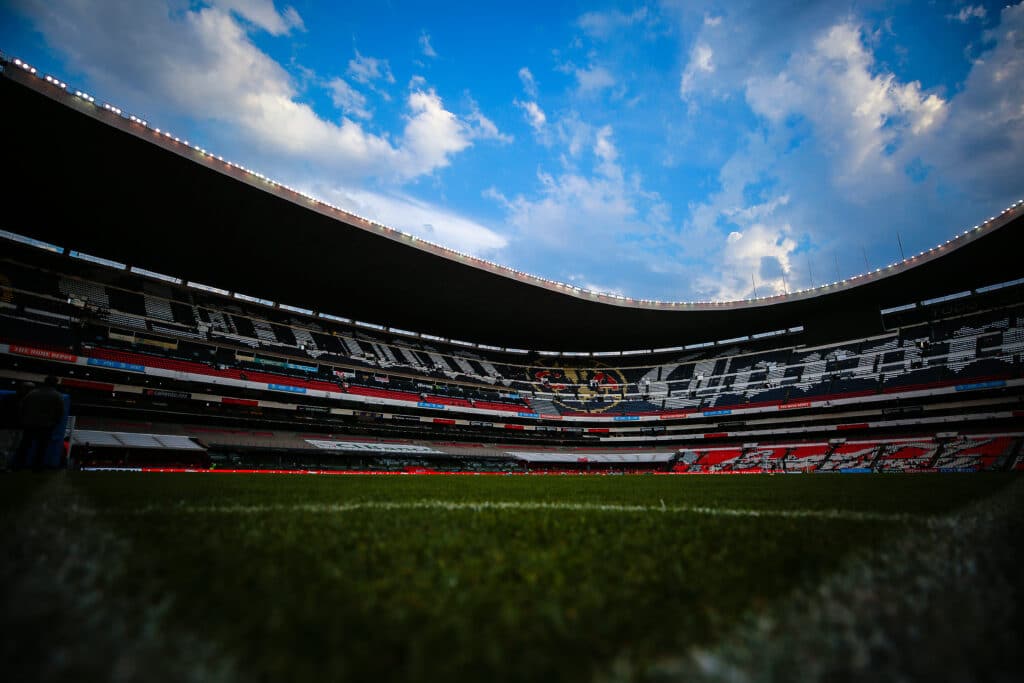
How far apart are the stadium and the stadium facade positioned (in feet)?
0.71

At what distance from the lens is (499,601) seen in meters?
1.45

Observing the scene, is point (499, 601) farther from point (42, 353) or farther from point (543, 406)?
point (543, 406)

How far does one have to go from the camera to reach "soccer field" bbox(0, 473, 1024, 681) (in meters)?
0.96

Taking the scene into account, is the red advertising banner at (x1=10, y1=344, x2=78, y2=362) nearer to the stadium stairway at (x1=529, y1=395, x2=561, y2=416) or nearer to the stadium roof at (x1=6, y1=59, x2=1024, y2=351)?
the stadium roof at (x1=6, y1=59, x2=1024, y2=351)

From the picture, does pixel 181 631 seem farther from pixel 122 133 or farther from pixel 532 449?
pixel 532 449

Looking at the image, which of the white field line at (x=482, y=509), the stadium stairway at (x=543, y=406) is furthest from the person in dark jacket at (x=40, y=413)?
the stadium stairway at (x=543, y=406)

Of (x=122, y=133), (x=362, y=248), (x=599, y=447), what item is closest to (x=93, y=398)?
(x=122, y=133)

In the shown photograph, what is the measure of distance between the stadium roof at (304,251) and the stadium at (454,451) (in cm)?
19

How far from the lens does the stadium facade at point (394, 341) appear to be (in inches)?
793

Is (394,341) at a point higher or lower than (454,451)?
Result: higher

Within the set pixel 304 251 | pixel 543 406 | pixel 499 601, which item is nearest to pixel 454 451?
pixel 543 406

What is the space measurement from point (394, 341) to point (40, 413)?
33468 millimetres

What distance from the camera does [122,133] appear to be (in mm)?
16609

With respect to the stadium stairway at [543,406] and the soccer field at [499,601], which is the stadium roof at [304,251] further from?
the soccer field at [499,601]
